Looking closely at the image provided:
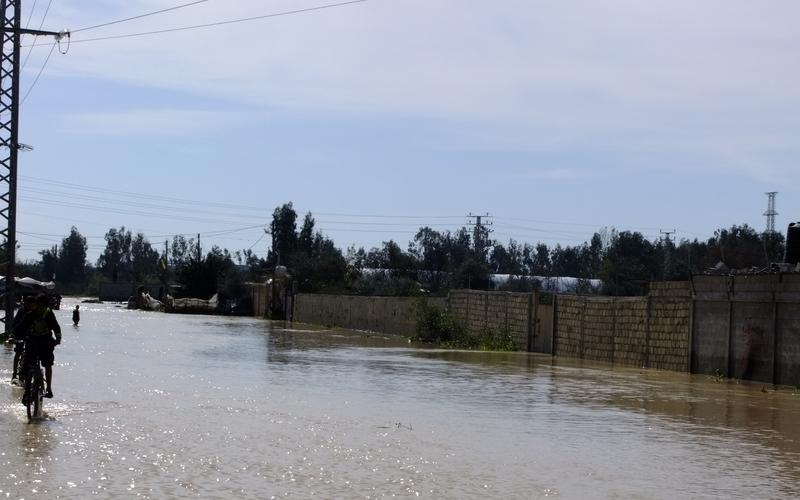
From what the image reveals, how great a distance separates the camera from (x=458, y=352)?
42.6m

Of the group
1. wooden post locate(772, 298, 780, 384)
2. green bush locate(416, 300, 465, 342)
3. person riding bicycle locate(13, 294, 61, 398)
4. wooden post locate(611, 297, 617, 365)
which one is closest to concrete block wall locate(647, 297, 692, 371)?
wooden post locate(611, 297, 617, 365)

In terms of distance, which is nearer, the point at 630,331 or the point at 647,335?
the point at 647,335

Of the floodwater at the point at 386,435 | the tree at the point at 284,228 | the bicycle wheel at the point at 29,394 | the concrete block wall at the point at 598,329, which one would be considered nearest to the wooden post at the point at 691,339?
the floodwater at the point at 386,435

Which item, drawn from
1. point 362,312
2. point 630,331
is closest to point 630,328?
point 630,331

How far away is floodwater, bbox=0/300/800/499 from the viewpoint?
458 inches

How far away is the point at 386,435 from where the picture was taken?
616 inches

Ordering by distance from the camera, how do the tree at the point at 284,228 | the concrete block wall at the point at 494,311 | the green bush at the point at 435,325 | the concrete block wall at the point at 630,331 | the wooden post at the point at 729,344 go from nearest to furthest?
the wooden post at the point at 729,344
the concrete block wall at the point at 630,331
the concrete block wall at the point at 494,311
the green bush at the point at 435,325
the tree at the point at 284,228

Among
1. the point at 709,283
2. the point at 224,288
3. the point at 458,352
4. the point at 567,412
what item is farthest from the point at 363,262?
the point at 567,412

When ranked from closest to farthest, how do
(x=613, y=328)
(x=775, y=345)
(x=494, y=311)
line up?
(x=775, y=345), (x=613, y=328), (x=494, y=311)

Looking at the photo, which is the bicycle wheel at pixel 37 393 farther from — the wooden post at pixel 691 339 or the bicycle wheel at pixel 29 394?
the wooden post at pixel 691 339

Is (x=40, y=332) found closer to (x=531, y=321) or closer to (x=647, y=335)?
(x=647, y=335)

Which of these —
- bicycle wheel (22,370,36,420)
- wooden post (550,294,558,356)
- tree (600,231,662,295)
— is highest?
tree (600,231,662,295)

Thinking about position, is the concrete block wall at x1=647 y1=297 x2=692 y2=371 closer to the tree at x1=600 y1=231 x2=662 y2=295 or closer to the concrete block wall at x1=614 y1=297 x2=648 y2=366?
the concrete block wall at x1=614 y1=297 x2=648 y2=366

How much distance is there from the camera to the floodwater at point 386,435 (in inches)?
458
